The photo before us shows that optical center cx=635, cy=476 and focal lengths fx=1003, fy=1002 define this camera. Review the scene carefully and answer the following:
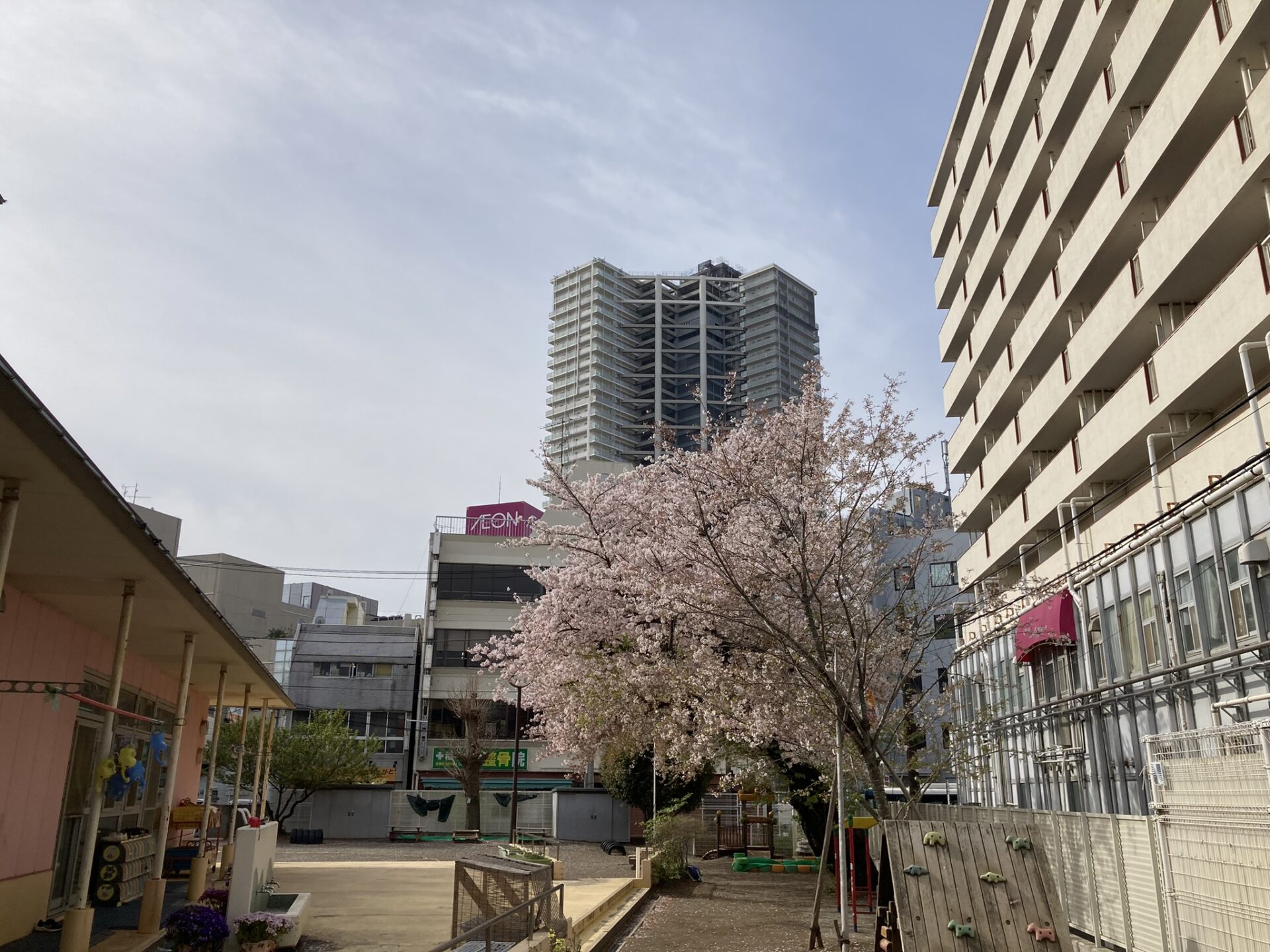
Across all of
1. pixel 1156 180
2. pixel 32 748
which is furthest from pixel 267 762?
pixel 1156 180

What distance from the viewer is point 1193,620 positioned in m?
15.8

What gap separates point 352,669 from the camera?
2058 inches

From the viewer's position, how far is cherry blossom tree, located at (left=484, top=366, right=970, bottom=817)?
15.7 m

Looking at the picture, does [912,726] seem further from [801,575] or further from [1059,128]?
[1059,128]

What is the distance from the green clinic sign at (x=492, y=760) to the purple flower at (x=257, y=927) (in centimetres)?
3495

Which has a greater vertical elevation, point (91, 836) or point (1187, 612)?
point (1187, 612)

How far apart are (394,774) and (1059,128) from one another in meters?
41.8

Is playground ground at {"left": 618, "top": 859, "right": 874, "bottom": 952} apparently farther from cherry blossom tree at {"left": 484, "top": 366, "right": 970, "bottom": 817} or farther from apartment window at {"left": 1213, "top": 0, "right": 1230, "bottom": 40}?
apartment window at {"left": 1213, "top": 0, "right": 1230, "bottom": 40}

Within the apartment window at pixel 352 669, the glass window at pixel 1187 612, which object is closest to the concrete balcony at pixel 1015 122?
the glass window at pixel 1187 612

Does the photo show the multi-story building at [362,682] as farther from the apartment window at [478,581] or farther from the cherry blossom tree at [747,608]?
the cherry blossom tree at [747,608]

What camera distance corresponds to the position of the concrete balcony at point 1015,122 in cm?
2397

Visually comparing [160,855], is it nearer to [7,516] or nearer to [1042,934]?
[7,516]

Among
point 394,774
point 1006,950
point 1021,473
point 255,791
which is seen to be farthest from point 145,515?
point 1006,950

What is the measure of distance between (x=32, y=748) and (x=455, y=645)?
4115 cm
